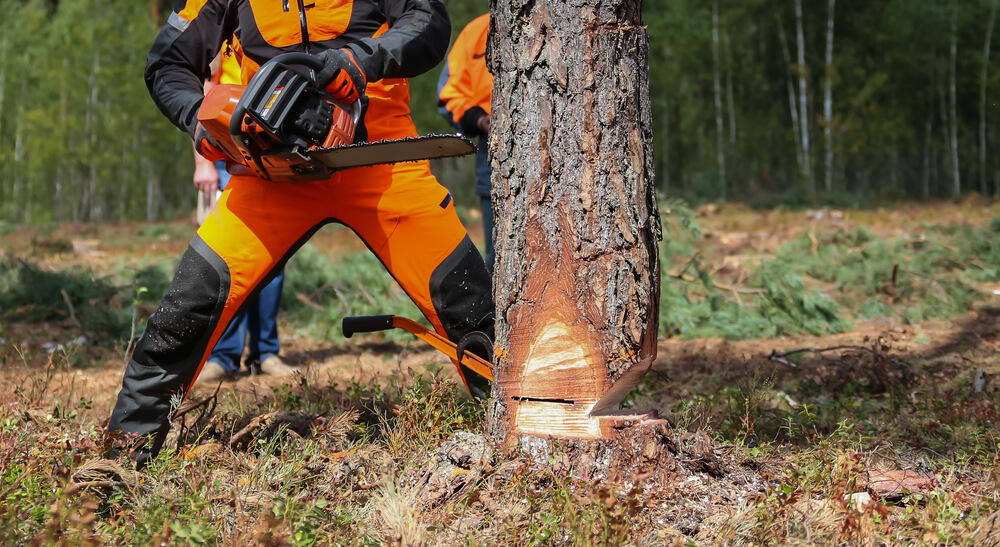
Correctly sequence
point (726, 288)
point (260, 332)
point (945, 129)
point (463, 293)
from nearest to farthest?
point (463, 293), point (260, 332), point (726, 288), point (945, 129)

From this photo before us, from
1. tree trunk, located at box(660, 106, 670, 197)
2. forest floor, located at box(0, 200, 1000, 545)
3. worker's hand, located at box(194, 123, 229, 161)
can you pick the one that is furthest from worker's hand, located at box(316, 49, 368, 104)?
tree trunk, located at box(660, 106, 670, 197)

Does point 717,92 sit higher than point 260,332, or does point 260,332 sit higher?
point 717,92

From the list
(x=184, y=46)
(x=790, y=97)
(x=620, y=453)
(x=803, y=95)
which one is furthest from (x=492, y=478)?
(x=790, y=97)

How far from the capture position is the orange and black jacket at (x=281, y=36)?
264cm

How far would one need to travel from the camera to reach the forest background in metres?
22.9

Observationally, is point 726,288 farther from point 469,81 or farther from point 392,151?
point 392,151

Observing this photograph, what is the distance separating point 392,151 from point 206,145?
0.65 m

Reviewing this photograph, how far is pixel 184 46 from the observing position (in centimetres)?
274

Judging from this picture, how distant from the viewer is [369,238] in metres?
2.69

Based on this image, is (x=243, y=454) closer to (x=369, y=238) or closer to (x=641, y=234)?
(x=369, y=238)

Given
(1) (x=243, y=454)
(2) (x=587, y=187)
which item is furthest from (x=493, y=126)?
(1) (x=243, y=454)

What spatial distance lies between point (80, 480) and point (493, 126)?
1.63 meters

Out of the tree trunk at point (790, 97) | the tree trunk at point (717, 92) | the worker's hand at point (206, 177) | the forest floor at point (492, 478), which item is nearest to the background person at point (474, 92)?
the worker's hand at point (206, 177)

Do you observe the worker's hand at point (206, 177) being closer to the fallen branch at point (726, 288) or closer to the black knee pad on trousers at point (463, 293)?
the black knee pad on trousers at point (463, 293)
